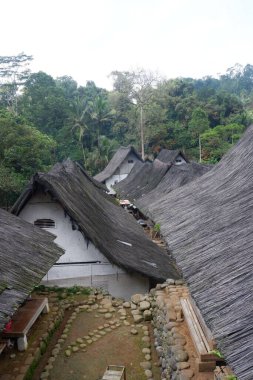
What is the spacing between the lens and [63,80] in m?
77.9

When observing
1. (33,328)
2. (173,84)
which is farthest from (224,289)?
(173,84)

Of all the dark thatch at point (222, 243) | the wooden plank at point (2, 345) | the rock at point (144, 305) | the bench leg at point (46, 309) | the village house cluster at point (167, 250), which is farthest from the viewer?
the rock at point (144, 305)

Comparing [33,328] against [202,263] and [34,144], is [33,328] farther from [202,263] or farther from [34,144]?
[34,144]

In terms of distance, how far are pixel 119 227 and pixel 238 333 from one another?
41.0ft

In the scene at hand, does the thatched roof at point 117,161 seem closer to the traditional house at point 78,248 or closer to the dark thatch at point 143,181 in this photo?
the dark thatch at point 143,181

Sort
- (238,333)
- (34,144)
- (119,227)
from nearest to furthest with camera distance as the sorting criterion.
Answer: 1. (238,333)
2. (119,227)
3. (34,144)

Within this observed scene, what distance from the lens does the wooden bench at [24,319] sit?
887 cm

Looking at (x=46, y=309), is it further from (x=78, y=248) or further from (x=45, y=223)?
(x=45, y=223)

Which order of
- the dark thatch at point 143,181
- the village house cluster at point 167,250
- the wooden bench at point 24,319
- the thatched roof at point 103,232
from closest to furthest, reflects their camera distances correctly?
the village house cluster at point 167,250
the wooden bench at point 24,319
the thatched roof at point 103,232
the dark thatch at point 143,181

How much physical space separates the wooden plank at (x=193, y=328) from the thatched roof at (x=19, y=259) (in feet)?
12.2

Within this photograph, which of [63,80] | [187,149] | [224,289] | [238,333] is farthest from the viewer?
[63,80]

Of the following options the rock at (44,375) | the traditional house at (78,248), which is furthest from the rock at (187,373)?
the traditional house at (78,248)

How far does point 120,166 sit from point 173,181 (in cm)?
2019

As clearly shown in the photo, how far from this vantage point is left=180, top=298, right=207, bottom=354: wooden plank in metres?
7.32
